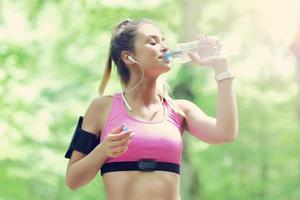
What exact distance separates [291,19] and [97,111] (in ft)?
25.0

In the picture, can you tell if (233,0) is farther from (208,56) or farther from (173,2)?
(208,56)

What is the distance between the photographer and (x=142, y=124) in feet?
9.61

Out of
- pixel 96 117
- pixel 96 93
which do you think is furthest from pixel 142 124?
pixel 96 93

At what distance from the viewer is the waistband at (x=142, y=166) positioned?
2.86 m

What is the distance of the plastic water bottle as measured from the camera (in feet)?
9.93

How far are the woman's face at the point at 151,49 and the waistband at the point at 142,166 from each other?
36 cm

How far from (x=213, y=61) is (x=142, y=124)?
36 cm

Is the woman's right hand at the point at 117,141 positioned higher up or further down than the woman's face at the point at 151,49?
further down

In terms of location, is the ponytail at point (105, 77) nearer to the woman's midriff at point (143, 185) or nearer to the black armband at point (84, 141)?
the black armband at point (84, 141)

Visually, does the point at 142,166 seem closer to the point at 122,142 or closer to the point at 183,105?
the point at 122,142

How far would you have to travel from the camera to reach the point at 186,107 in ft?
10.2

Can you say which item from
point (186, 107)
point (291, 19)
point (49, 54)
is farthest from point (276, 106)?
point (186, 107)

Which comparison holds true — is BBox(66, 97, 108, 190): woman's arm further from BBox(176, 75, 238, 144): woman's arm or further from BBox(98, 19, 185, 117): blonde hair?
BBox(176, 75, 238, 144): woman's arm

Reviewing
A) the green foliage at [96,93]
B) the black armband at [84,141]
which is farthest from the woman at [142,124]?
the green foliage at [96,93]
